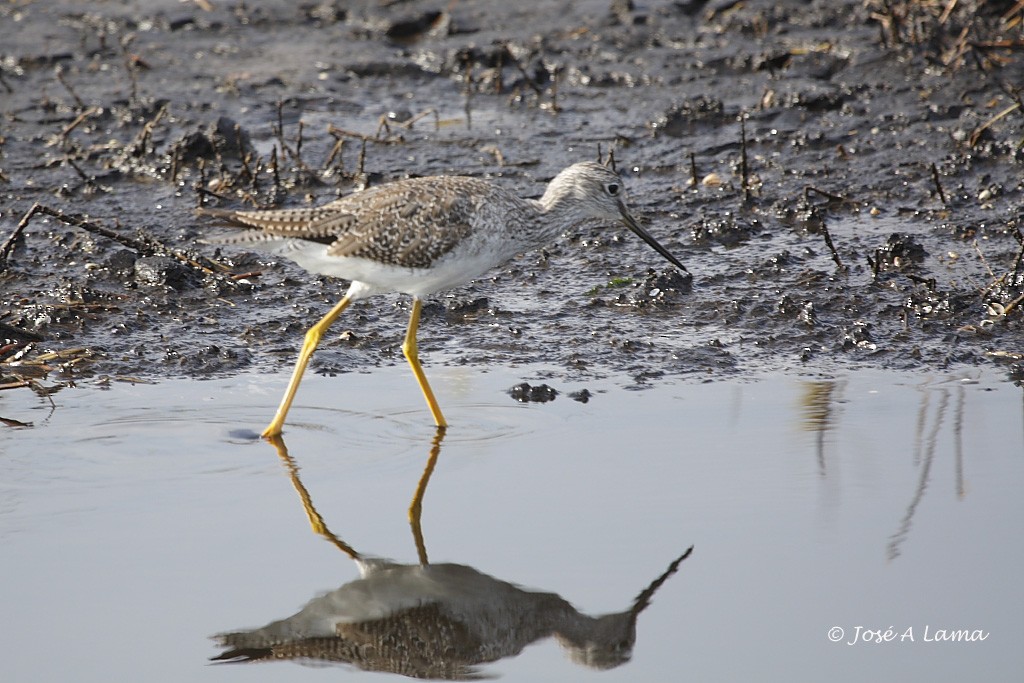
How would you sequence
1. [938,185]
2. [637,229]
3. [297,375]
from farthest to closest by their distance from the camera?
[938,185] → [637,229] → [297,375]

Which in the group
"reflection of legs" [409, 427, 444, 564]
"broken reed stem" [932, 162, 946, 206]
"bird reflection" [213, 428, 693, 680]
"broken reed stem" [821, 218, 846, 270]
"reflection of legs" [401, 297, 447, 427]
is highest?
"broken reed stem" [932, 162, 946, 206]

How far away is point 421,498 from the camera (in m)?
5.41

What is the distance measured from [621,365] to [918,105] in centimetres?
445

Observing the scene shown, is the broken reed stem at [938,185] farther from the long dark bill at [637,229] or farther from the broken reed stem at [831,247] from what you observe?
the long dark bill at [637,229]

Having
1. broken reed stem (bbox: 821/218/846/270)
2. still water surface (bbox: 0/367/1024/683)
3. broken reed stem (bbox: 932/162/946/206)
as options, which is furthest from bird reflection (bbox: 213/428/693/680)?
broken reed stem (bbox: 932/162/946/206)

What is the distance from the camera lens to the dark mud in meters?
7.11

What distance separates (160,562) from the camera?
4.79 m

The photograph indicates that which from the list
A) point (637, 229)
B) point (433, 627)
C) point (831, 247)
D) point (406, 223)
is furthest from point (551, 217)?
point (433, 627)

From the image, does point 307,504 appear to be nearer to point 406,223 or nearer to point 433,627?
point 433,627

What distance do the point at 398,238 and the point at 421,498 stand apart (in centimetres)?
132

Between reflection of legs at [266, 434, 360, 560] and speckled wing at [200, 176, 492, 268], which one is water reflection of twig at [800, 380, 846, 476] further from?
reflection of legs at [266, 434, 360, 560]

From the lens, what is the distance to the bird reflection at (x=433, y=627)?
170 inches

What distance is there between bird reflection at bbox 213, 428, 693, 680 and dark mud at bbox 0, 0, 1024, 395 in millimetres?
2168

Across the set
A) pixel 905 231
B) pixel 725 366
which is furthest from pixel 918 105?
pixel 725 366
